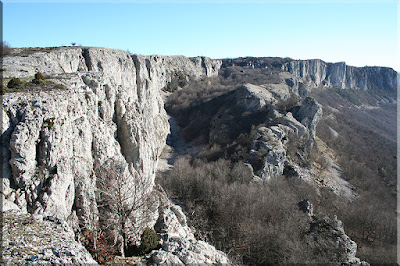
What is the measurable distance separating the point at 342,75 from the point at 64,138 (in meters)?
146

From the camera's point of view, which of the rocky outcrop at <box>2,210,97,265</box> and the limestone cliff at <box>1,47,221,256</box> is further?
the limestone cliff at <box>1,47,221,256</box>

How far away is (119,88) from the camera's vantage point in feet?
66.1

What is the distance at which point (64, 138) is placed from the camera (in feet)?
39.2

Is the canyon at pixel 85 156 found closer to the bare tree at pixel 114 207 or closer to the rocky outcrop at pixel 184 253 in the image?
the rocky outcrop at pixel 184 253

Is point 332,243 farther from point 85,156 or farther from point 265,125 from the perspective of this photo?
point 265,125

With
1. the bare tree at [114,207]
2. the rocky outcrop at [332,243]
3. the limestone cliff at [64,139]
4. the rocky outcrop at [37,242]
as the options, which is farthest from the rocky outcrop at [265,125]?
the rocky outcrop at [37,242]

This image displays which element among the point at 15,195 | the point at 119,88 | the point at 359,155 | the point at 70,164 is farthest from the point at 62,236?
the point at 359,155

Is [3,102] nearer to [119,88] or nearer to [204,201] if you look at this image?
[119,88]

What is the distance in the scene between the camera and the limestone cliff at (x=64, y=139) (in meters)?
10.0

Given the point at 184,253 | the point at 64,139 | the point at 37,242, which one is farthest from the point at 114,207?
the point at 37,242

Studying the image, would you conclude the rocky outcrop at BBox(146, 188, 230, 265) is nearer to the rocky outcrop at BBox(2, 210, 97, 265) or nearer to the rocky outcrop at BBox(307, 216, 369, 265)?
the rocky outcrop at BBox(2, 210, 97, 265)

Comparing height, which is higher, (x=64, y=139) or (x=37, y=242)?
(x=64, y=139)

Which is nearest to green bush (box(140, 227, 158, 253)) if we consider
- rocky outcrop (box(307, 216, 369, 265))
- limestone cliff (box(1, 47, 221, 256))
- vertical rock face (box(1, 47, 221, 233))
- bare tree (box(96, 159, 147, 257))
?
bare tree (box(96, 159, 147, 257))

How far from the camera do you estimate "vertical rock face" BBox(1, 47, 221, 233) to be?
396 inches
